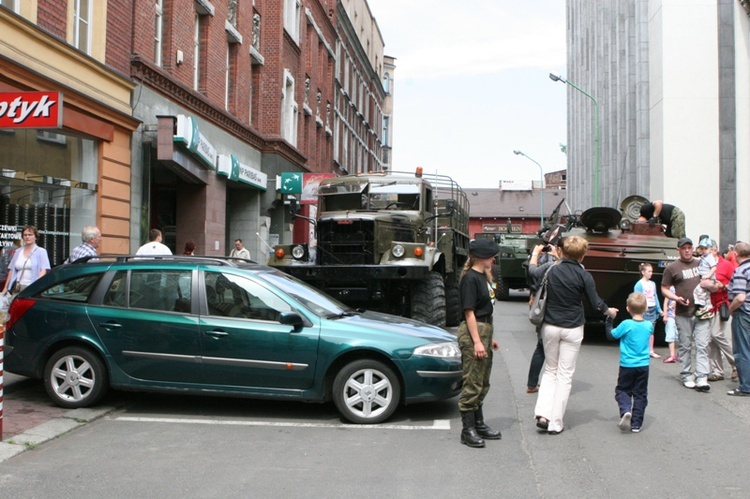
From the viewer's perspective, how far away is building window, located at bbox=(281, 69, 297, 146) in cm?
2736

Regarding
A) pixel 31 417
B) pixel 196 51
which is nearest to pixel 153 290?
pixel 31 417

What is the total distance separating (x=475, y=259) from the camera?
20.6 ft

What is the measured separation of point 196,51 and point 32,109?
10.0 metres

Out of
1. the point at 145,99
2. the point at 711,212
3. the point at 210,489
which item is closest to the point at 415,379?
the point at 210,489

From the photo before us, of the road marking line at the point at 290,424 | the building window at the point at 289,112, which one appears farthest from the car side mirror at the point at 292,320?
the building window at the point at 289,112

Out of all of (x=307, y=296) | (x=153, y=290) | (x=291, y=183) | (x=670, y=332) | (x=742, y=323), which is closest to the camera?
(x=153, y=290)

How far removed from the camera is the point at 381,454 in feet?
19.4

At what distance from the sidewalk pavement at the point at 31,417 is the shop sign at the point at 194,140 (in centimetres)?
828

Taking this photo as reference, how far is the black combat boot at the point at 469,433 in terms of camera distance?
6.09 meters

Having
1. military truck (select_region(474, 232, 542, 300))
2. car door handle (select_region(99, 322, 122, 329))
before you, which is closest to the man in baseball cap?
car door handle (select_region(99, 322, 122, 329))

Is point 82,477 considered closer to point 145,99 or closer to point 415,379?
point 415,379

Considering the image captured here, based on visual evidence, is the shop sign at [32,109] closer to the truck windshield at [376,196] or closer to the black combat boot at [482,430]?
the truck windshield at [376,196]

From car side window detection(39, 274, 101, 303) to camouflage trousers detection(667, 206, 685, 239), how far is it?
1066cm

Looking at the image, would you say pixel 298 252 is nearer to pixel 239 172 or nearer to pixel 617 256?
pixel 617 256
